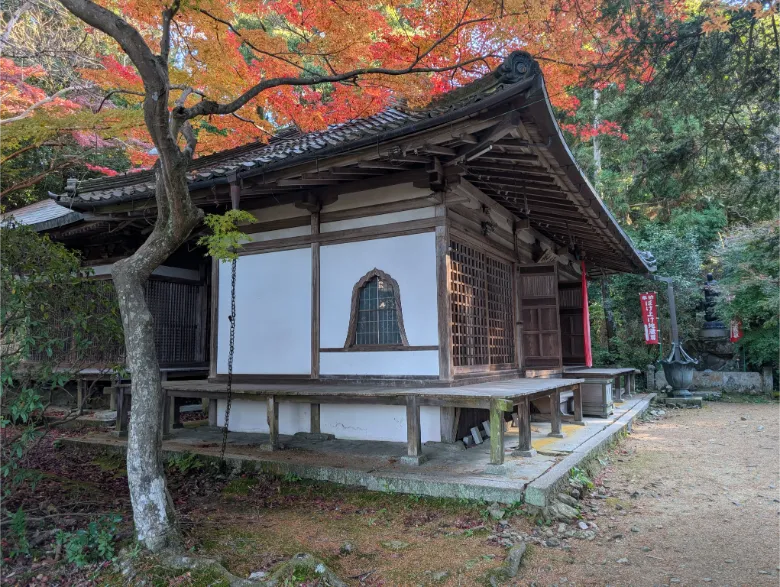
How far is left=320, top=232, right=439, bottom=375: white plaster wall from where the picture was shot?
6.74 metres

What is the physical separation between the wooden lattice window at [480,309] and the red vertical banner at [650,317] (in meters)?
8.45

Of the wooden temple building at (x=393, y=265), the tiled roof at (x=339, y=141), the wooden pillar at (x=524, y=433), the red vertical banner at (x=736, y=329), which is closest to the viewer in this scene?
the tiled roof at (x=339, y=141)

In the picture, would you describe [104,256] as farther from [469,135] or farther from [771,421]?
[771,421]

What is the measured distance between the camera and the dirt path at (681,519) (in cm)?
370

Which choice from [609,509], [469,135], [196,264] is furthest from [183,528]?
[196,264]

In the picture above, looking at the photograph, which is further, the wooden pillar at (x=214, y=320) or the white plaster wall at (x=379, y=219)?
the wooden pillar at (x=214, y=320)

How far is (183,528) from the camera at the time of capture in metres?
4.34

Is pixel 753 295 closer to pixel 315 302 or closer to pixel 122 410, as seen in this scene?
pixel 315 302

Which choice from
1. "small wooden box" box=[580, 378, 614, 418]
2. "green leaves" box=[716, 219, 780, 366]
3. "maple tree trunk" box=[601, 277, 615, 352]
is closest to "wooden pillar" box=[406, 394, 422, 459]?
"small wooden box" box=[580, 378, 614, 418]

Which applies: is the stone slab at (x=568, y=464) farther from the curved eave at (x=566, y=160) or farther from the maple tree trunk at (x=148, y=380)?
the curved eave at (x=566, y=160)

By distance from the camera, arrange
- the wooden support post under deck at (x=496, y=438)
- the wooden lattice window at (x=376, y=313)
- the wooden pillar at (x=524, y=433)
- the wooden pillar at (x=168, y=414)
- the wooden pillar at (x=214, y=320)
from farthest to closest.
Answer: the wooden pillar at (x=214, y=320), the wooden pillar at (x=168, y=414), the wooden lattice window at (x=376, y=313), the wooden pillar at (x=524, y=433), the wooden support post under deck at (x=496, y=438)

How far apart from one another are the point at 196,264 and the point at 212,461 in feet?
19.3

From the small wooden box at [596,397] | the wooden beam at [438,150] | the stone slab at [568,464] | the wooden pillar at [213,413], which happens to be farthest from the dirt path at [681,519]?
the wooden pillar at [213,413]

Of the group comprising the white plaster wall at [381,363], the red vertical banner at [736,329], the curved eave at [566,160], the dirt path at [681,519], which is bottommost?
the dirt path at [681,519]
